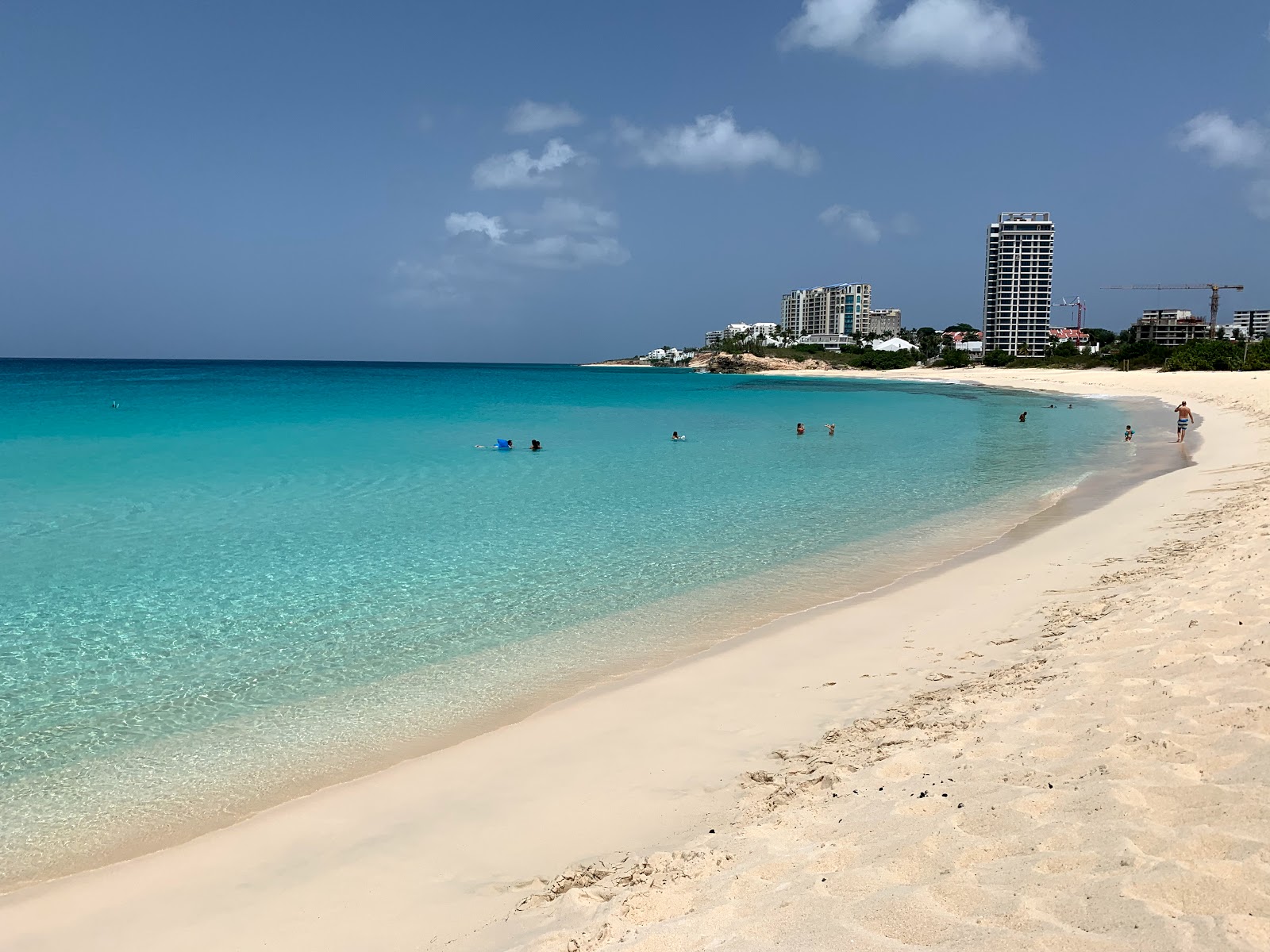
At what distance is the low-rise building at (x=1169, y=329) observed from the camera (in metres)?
150

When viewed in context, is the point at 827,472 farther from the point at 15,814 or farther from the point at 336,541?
the point at 15,814

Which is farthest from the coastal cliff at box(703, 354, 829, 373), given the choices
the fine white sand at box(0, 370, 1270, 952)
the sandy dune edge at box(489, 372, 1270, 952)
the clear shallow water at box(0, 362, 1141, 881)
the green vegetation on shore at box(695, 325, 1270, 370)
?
the sandy dune edge at box(489, 372, 1270, 952)

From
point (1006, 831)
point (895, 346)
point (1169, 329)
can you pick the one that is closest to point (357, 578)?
point (1006, 831)

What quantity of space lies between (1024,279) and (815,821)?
199116 mm

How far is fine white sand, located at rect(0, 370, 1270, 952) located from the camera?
3.33 meters

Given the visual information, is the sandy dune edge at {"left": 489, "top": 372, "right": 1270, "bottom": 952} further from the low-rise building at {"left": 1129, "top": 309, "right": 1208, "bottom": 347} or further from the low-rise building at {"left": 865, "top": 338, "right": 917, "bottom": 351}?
the low-rise building at {"left": 1129, "top": 309, "right": 1208, "bottom": 347}

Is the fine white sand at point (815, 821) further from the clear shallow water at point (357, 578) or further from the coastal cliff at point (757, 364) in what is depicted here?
the coastal cliff at point (757, 364)

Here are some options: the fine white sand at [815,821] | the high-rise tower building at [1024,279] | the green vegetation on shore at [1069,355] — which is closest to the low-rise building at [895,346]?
the green vegetation on shore at [1069,355]

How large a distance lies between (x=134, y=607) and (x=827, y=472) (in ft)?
60.3

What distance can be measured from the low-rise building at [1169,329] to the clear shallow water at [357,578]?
150 metres

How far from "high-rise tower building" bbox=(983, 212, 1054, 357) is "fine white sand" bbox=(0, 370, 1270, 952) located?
188397 mm

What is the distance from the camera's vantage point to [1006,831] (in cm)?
387

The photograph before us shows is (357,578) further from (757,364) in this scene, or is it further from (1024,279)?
(1024,279)

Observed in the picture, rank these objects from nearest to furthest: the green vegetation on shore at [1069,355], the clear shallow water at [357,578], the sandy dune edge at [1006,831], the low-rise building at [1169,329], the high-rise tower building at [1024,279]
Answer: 1. the sandy dune edge at [1006,831]
2. the clear shallow water at [357,578]
3. the green vegetation on shore at [1069,355]
4. the low-rise building at [1169,329]
5. the high-rise tower building at [1024,279]
